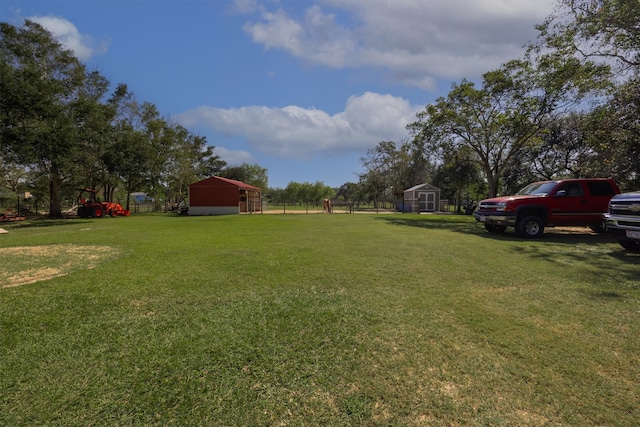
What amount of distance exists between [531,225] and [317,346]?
10117mm

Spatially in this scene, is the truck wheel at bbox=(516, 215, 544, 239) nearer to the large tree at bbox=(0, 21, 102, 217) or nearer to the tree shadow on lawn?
the tree shadow on lawn

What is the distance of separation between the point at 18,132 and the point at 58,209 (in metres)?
9.78

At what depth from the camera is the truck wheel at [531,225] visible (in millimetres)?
10297

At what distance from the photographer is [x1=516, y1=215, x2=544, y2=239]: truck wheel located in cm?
1030

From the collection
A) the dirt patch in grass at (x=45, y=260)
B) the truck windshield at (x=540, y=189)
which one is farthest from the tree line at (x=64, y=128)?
the truck windshield at (x=540, y=189)

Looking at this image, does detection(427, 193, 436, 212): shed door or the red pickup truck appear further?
detection(427, 193, 436, 212): shed door

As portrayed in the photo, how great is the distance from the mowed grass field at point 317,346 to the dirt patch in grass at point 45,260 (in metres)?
0.07

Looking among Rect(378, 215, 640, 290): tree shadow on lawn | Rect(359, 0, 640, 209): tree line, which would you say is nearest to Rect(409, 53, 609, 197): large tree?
Rect(359, 0, 640, 209): tree line

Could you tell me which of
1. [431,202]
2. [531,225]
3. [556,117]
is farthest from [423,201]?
[531,225]

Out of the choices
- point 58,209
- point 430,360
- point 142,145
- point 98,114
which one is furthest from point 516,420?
point 58,209

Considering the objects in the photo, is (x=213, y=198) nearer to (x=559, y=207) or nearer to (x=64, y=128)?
(x=64, y=128)

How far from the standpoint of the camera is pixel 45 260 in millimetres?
6422

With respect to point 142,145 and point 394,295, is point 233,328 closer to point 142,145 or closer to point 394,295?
point 394,295

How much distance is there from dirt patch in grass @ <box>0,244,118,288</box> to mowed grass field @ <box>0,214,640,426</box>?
0.07m
